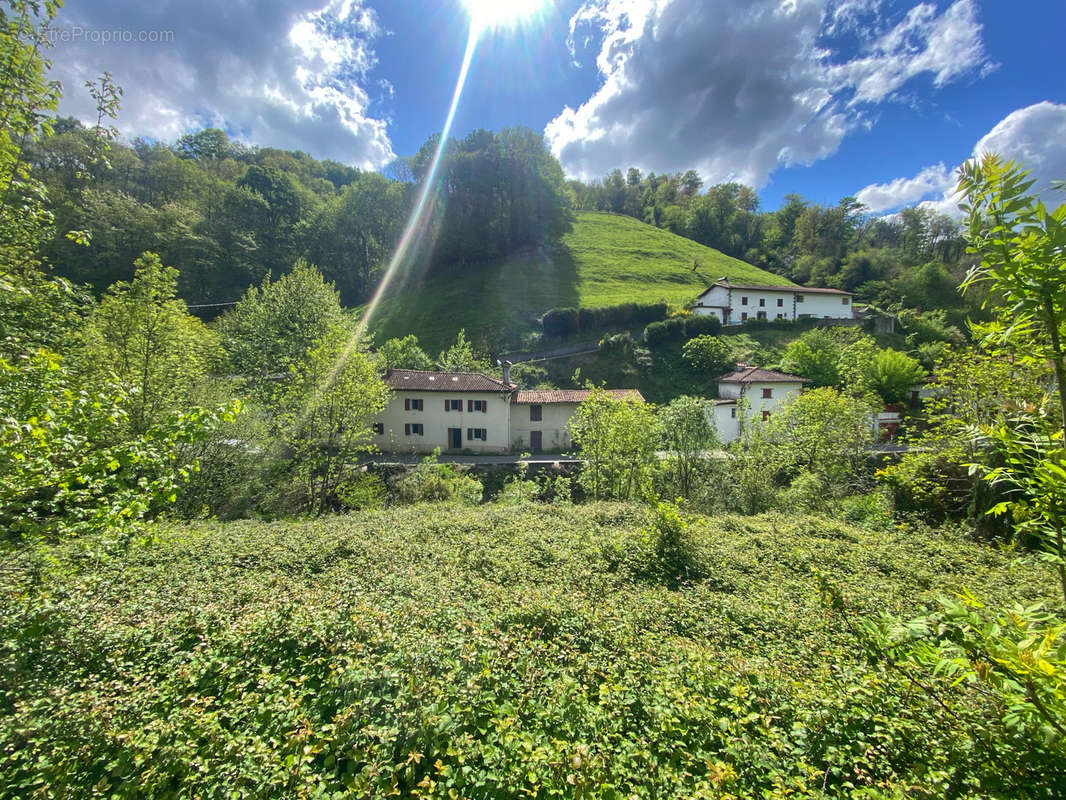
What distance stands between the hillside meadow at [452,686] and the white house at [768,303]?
148 feet

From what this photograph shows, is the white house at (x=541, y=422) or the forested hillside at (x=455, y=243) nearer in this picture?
the white house at (x=541, y=422)

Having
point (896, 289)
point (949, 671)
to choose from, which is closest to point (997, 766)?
point (949, 671)

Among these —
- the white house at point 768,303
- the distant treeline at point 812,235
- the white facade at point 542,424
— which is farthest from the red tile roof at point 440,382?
the distant treeline at point 812,235

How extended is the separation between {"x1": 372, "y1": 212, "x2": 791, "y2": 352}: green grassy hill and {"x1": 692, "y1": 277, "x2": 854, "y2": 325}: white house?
3228 millimetres

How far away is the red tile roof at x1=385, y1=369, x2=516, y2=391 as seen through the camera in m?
27.9

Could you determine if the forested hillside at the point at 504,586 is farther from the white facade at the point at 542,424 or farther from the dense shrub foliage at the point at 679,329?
the dense shrub foliage at the point at 679,329

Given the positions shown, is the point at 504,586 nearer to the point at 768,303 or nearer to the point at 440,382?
the point at 440,382

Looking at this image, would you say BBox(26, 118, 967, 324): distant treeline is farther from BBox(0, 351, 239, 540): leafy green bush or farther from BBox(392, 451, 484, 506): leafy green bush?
BBox(0, 351, 239, 540): leafy green bush

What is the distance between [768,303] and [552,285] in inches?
1058

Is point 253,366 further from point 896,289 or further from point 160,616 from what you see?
point 896,289

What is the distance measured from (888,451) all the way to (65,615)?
3517 cm

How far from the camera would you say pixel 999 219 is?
7.03ft

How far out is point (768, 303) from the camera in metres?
48.9

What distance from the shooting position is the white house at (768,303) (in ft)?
157
